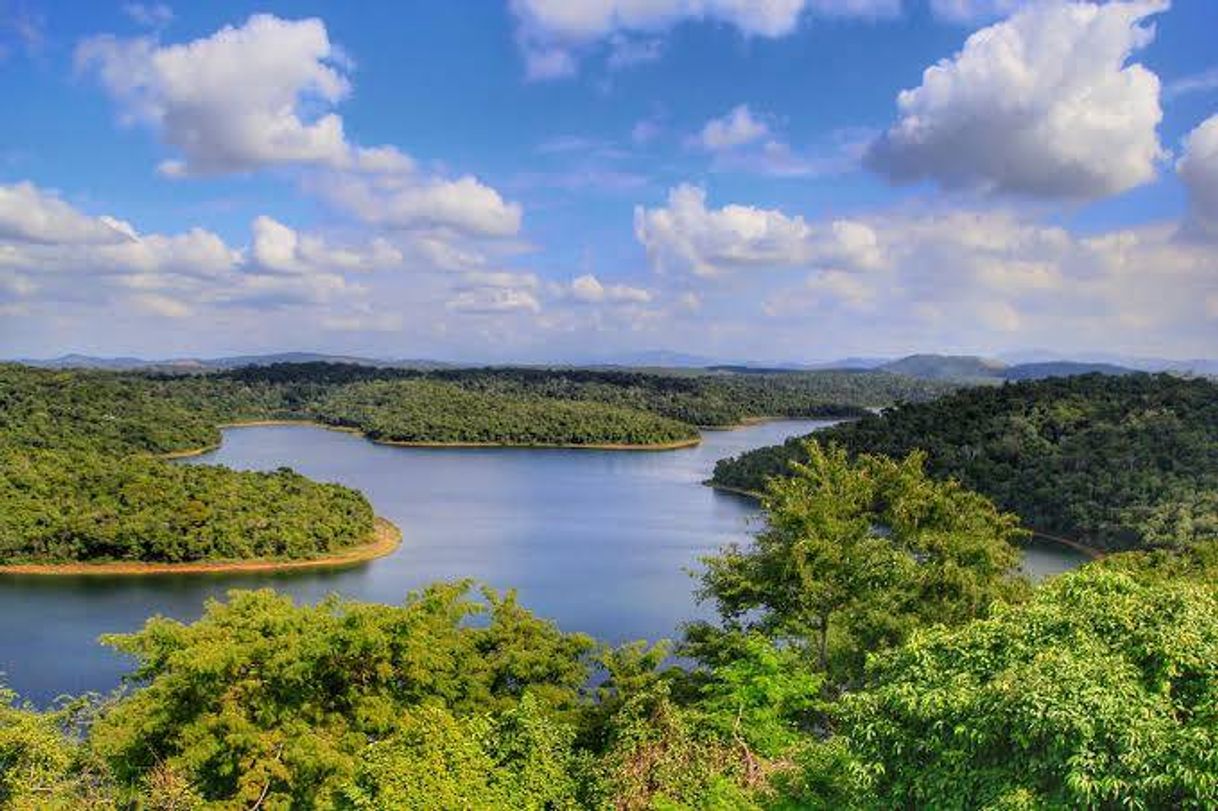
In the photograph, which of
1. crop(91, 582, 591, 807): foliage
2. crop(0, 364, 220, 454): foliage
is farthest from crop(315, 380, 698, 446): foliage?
crop(91, 582, 591, 807): foliage

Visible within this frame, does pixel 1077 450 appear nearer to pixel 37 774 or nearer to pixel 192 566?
pixel 192 566

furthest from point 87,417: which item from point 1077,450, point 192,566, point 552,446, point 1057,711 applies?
point 1057,711

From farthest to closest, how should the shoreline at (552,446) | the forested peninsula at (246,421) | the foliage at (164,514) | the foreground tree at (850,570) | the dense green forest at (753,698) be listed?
1. the shoreline at (552,446)
2. the forested peninsula at (246,421)
3. the foliage at (164,514)
4. the foreground tree at (850,570)
5. the dense green forest at (753,698)

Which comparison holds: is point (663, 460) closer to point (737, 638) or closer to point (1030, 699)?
point (737, 638)

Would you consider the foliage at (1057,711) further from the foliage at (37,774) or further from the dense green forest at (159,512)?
the dense green forest at (159,512)

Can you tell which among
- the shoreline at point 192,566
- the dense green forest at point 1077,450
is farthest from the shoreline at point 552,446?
the shoreline at point 192,566

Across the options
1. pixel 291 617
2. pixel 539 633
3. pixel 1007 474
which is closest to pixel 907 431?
pixel 1007 474
